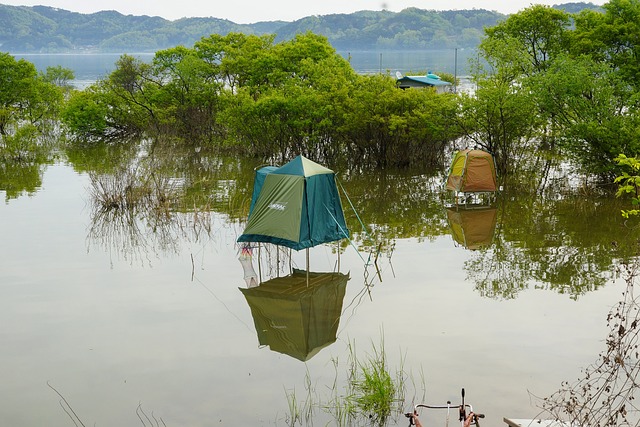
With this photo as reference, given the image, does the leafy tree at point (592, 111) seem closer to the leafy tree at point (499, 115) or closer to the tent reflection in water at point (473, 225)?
the leafy tree at point (499, 115)

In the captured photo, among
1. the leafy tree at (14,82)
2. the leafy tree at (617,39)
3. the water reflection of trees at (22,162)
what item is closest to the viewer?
the water reflection of trees at (22,162)

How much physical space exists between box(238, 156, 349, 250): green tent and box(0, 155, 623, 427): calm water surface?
31.8 inches

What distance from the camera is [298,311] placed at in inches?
441

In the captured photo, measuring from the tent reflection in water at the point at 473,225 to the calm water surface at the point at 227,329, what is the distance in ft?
1.01

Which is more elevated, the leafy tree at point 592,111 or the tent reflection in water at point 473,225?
the leafy tree at point 592,111

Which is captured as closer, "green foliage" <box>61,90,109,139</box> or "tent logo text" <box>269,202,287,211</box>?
"tent logo text" <box>269,202,287,211</box>

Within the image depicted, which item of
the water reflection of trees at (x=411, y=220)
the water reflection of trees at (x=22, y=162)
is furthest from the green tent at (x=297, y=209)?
the water reflection of trees at (x=22, y=162)

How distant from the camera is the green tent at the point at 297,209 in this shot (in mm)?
12359

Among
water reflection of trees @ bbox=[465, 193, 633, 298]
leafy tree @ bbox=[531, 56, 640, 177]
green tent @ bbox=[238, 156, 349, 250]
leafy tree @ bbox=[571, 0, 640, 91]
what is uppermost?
leafy tree @ bbox=[571, 0, 640, 91]

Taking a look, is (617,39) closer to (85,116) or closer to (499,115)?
(499,115)

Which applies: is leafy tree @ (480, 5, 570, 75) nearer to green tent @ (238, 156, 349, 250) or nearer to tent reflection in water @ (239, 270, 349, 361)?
green tent @ (238, 156, 349, 250)

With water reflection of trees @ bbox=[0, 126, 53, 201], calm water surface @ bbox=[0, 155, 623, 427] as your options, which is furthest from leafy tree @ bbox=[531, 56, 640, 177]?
water reflection of trees @ bbox=[0, 126, 53, 201]

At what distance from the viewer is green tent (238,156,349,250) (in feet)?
40.5

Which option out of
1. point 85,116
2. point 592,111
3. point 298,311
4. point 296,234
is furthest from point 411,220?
point 85,116
